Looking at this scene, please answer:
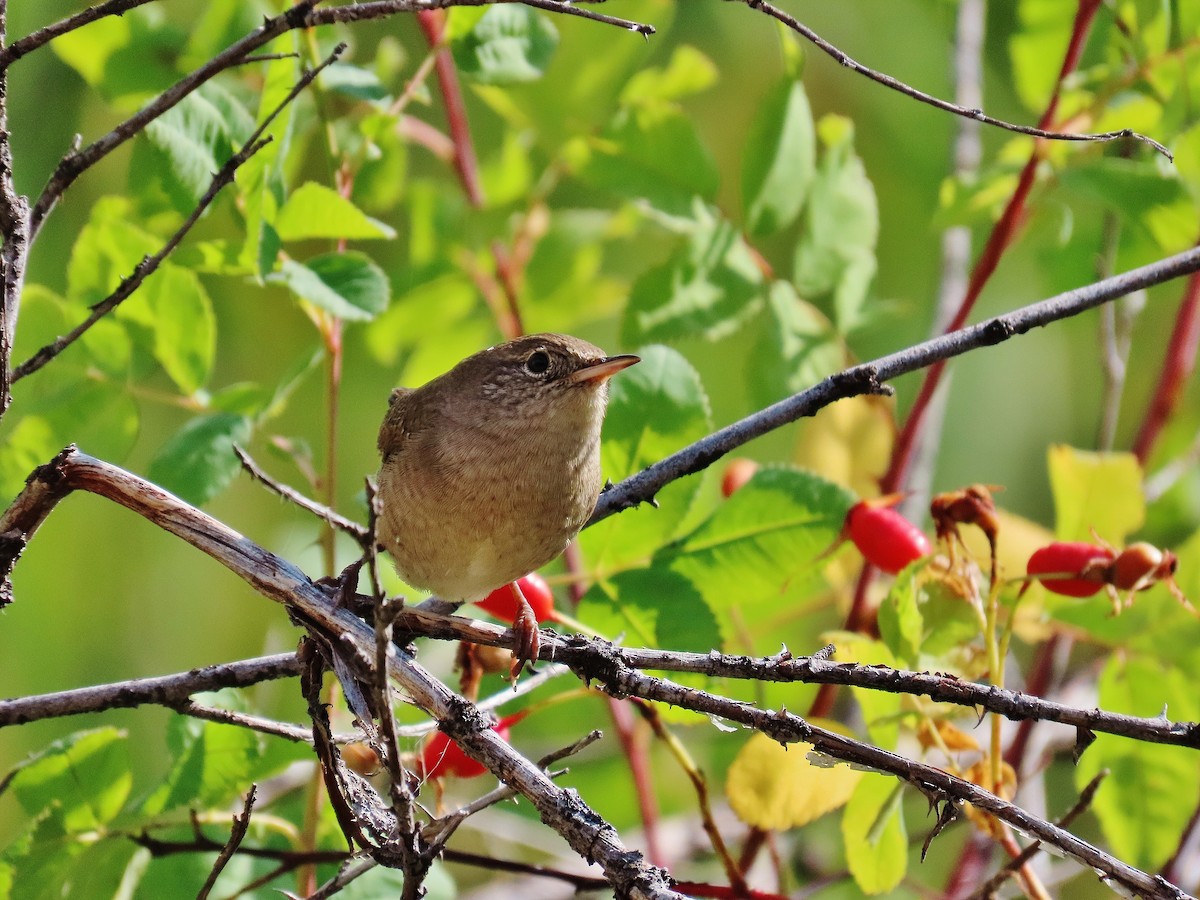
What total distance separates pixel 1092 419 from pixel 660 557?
10.6 ft

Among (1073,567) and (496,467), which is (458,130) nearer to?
(496,467)

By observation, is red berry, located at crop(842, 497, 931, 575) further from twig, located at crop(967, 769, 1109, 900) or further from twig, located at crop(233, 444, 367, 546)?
twig, located at crop(233, 444, 367, 546)

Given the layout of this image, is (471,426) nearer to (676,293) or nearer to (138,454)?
(676,293)

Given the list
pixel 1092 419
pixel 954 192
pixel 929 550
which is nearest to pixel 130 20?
pixel 954 192

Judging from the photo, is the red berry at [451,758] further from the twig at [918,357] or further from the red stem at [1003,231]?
the red stem at [1003,231]

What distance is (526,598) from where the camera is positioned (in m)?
2.17

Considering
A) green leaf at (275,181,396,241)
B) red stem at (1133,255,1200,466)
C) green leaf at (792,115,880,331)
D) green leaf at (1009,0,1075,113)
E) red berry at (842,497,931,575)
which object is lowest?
red berry at (842,497,931,575)

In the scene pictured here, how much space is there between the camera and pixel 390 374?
4.61 m

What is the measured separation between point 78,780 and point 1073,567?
1617 mm

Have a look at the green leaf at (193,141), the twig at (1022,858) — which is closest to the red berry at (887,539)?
the twig at (1022,858)

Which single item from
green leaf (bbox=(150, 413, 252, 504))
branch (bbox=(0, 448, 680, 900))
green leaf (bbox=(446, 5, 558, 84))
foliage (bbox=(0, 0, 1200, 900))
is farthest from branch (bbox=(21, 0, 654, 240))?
green leaf (bbox=(446, 5, 558, 84))

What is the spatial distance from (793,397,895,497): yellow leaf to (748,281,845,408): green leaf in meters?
0.16

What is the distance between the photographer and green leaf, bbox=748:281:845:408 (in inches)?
96.2

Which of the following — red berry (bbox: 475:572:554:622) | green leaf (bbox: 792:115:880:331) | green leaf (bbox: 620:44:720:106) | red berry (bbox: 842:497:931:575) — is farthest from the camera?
green leaf (bbox: 620:44:720:106)
